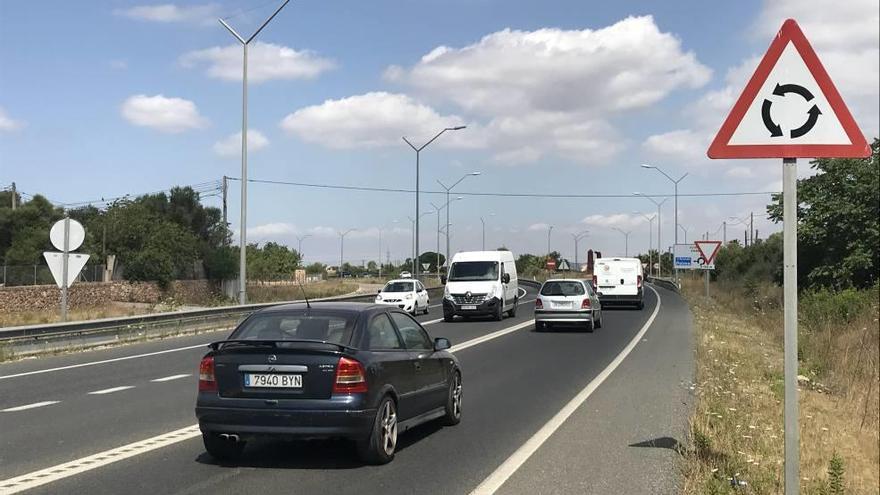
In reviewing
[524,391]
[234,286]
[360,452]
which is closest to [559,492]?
[360,452]

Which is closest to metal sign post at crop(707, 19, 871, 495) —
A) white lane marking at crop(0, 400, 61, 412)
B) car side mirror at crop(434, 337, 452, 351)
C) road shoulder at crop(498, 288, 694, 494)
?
road shoulder at crop(498, 288, 694, 494)

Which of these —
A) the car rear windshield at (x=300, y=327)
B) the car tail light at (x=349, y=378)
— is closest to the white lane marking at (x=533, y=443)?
the car tail light at (x=349, y=378)

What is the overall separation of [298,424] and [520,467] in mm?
1978

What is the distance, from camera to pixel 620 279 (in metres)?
38.8

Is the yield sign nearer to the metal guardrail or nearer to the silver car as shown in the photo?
the metal guardrail

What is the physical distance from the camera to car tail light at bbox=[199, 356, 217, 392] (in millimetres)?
7529

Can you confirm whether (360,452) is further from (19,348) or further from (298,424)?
(19,348)

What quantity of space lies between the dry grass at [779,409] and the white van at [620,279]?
15308mm

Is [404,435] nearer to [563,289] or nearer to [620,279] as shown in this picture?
[563,289]

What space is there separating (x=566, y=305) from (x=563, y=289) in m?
0.65

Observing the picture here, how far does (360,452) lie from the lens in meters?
7.53

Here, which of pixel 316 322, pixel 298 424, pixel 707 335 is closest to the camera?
pixel 298 424

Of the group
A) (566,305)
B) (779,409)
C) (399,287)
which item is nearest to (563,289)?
(566,305)

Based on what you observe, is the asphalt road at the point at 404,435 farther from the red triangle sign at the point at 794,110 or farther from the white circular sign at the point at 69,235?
the white circular sign at the point at 69,235
